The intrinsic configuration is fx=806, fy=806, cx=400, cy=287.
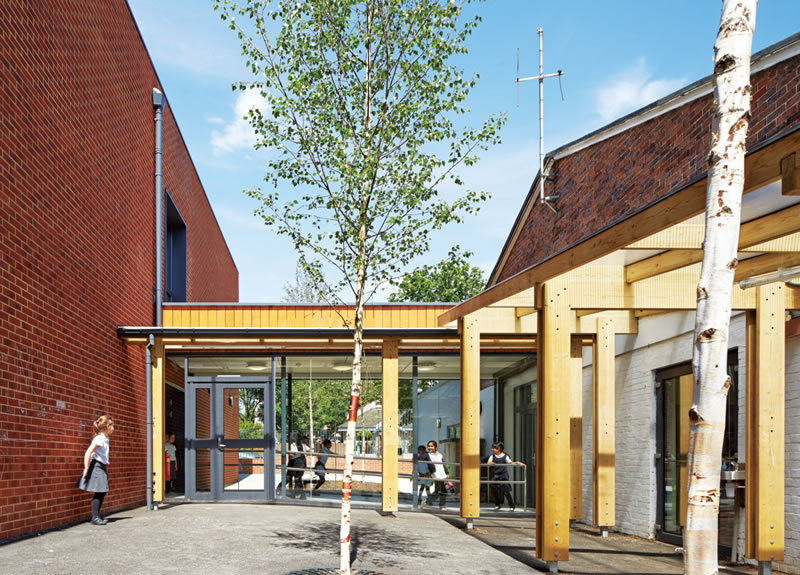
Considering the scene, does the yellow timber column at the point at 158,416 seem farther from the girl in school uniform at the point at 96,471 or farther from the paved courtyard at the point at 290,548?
the girl in school uniform at the point at 96,471

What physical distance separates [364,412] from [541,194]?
5.31 metres

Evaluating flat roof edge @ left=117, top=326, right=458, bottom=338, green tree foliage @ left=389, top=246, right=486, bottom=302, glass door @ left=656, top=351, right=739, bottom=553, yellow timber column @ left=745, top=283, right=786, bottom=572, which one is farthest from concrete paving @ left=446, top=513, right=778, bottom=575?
green tree foliage @ left=389, top=246, right=486, bottom=302

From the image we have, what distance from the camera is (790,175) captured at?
4648 mm

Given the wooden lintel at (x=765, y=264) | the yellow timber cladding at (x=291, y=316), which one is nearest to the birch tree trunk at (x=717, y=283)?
the wooden lintel at (x=765, y=264)

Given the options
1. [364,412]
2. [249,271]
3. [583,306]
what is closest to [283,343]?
[364,412]

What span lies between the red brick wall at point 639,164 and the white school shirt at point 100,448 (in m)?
6.17

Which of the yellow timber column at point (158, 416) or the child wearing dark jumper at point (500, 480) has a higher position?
the yellow timber column at point (158, 416)

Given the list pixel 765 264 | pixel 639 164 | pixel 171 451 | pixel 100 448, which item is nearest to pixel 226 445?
pixel 171 451

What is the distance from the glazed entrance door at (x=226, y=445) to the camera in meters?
14.5

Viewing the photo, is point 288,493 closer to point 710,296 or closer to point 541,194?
point 541,194

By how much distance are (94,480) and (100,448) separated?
386 millimetres

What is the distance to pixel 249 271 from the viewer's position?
119 feet

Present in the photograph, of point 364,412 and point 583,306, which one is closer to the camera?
point 583,306

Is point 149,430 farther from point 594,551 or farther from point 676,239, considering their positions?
point 676,239
